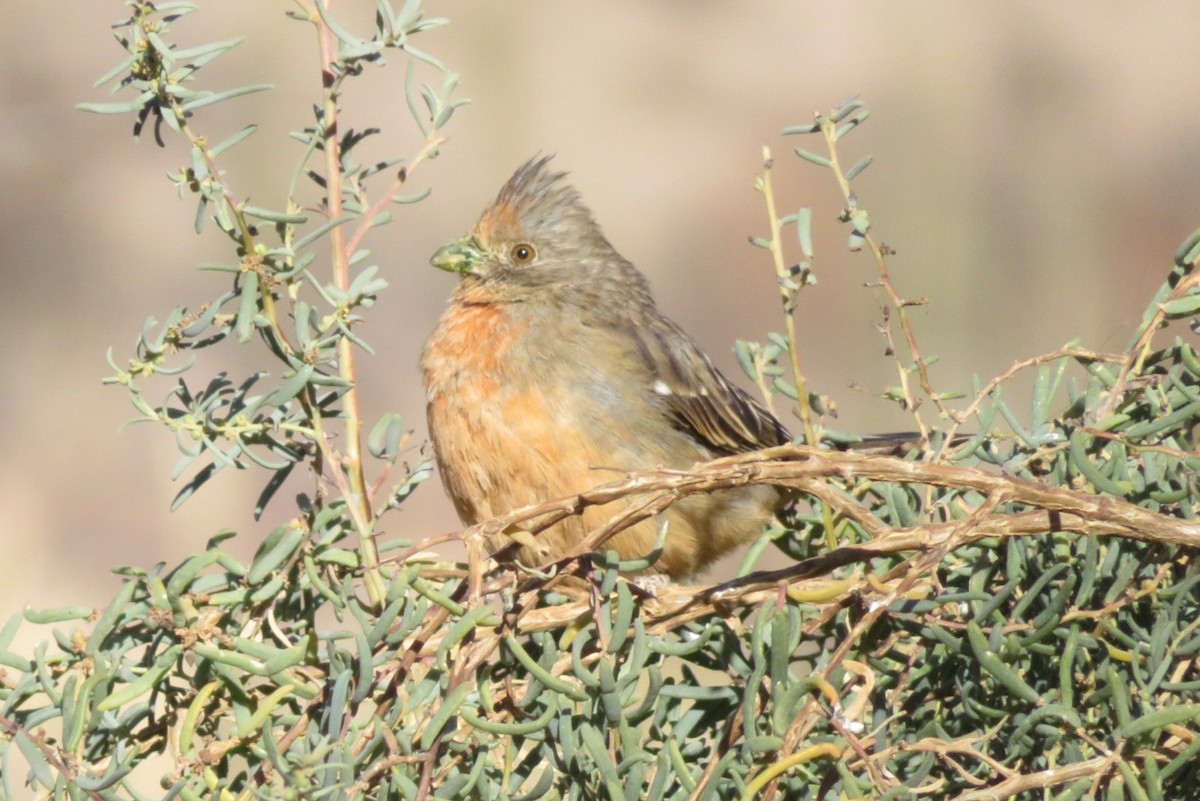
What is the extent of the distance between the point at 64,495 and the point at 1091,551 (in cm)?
414

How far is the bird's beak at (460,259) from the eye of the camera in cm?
413

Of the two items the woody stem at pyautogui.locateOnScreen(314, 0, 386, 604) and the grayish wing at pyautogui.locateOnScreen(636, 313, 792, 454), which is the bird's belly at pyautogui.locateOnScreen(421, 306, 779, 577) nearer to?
the grayish wing at pyautogui.locateOnScreen(636, 313, 792, 454)

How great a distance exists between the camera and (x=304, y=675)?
4.98 feet

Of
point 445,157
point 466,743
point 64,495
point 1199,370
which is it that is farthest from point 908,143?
point 466,743

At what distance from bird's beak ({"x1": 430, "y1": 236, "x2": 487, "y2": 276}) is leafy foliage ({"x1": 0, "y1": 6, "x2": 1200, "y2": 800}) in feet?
7.79

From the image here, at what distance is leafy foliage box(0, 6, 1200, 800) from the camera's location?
55.5 inches

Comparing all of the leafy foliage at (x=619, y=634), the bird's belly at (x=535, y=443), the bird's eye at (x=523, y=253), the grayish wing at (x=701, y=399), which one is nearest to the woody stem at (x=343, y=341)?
the leafy foliage at (x=619, y=634)

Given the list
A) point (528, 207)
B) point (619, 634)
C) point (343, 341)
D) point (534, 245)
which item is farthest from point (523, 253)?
point (619, 634)

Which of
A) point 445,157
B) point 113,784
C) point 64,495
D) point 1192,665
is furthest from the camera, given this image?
point 445,157

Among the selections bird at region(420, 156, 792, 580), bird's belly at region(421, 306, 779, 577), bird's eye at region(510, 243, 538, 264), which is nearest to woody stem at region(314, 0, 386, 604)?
bird at region(420, 156, 792, 580)

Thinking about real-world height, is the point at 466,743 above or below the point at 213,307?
below

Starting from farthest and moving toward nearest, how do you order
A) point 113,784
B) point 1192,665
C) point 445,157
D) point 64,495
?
point 445,157 < point 64,495 < point 1192,665 < point 113,784

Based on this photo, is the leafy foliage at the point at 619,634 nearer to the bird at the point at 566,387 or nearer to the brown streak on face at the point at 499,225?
the bird at the point at 566,387

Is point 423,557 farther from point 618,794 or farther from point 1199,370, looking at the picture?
point 1199,370
